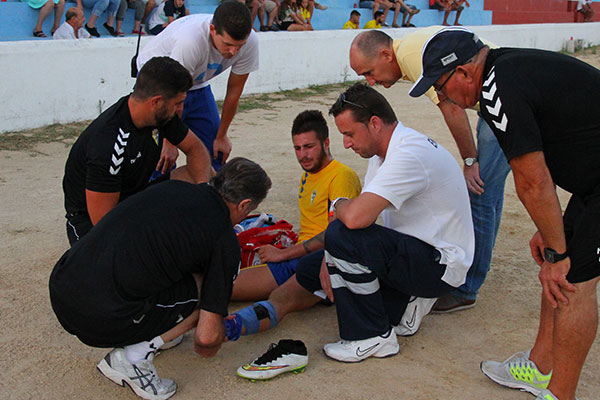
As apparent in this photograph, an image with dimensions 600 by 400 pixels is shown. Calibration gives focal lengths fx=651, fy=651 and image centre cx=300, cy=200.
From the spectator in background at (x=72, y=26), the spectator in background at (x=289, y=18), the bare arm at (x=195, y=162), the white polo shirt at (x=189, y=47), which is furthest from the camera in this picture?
the spectator in background at (x=289, y=18)

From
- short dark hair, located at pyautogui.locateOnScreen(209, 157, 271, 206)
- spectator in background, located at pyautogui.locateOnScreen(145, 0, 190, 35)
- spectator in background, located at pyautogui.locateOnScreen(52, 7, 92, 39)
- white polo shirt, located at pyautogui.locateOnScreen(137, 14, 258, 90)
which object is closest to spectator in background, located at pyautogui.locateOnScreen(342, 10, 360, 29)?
spectator in background, located at pyautogui.locateOnScreen(145, 0, 190, 35)

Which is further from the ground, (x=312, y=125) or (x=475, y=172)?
(x=312, y=125)

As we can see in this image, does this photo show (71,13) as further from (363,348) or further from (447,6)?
(447,6)

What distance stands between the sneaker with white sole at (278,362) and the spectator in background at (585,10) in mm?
27422

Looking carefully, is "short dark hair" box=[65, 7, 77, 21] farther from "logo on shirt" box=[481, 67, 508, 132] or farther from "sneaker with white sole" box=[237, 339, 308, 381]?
"logo on shirt" box=[481, 67, 508, 132]

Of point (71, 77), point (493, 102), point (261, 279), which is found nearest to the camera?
point (493, 102)

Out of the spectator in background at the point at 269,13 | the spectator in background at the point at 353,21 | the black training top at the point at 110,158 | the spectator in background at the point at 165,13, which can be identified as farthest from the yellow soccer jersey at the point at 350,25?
the black training top at the point at 110,158

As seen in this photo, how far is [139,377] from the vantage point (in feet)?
9.93

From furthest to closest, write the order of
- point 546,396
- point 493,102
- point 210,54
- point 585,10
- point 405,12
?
point 585,10
point 405,12
point 210,54
point 546,396
point 493,102

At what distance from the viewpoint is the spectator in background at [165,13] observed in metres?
11.9

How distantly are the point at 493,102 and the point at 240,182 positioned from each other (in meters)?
1.18

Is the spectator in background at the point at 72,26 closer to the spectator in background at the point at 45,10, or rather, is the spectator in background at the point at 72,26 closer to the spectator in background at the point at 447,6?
the spectator in background at the point at 45,10

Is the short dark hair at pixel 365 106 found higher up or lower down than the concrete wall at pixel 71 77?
higher up

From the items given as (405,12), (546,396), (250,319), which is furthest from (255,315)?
(405,12)
